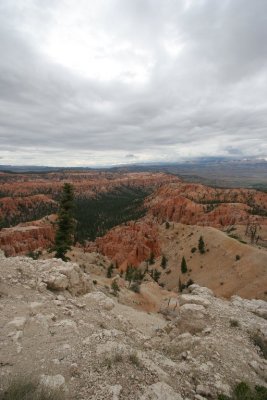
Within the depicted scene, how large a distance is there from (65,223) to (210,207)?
87.4m

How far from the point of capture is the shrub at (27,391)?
6.25m

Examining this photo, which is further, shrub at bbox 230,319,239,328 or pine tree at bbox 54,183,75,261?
pine tree at bbox 54,183,75,261

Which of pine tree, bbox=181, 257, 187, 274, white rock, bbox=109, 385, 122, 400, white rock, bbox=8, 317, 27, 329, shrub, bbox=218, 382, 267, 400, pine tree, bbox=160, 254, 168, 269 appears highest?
white rock, bbox=8, 317, 27, 329

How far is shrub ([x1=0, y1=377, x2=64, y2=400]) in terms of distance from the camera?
625 centimetres

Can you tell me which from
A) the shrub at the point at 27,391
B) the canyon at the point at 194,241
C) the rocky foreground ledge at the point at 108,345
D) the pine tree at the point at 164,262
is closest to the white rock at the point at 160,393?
the rocky foreground ledge at the point at 108,345

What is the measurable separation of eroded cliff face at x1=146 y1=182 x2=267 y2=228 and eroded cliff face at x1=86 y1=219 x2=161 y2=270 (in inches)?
841

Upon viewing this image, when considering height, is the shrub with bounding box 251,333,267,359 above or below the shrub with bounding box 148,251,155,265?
above

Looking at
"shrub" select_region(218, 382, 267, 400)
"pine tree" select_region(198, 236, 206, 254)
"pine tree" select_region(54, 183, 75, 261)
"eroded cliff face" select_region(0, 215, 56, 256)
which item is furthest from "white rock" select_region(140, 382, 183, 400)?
"eroded cliff face" select_region(0, 215, 56, 256)

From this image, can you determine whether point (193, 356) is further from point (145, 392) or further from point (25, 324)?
point (25, 324)

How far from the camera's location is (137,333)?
12.2m

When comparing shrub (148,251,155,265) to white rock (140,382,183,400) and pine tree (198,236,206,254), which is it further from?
white rock (140,382,183,400)

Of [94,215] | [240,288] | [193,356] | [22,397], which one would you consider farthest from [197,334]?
[94,215]

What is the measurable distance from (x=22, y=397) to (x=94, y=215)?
5984 inches

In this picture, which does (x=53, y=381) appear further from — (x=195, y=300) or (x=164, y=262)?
(x=164, y=262)
